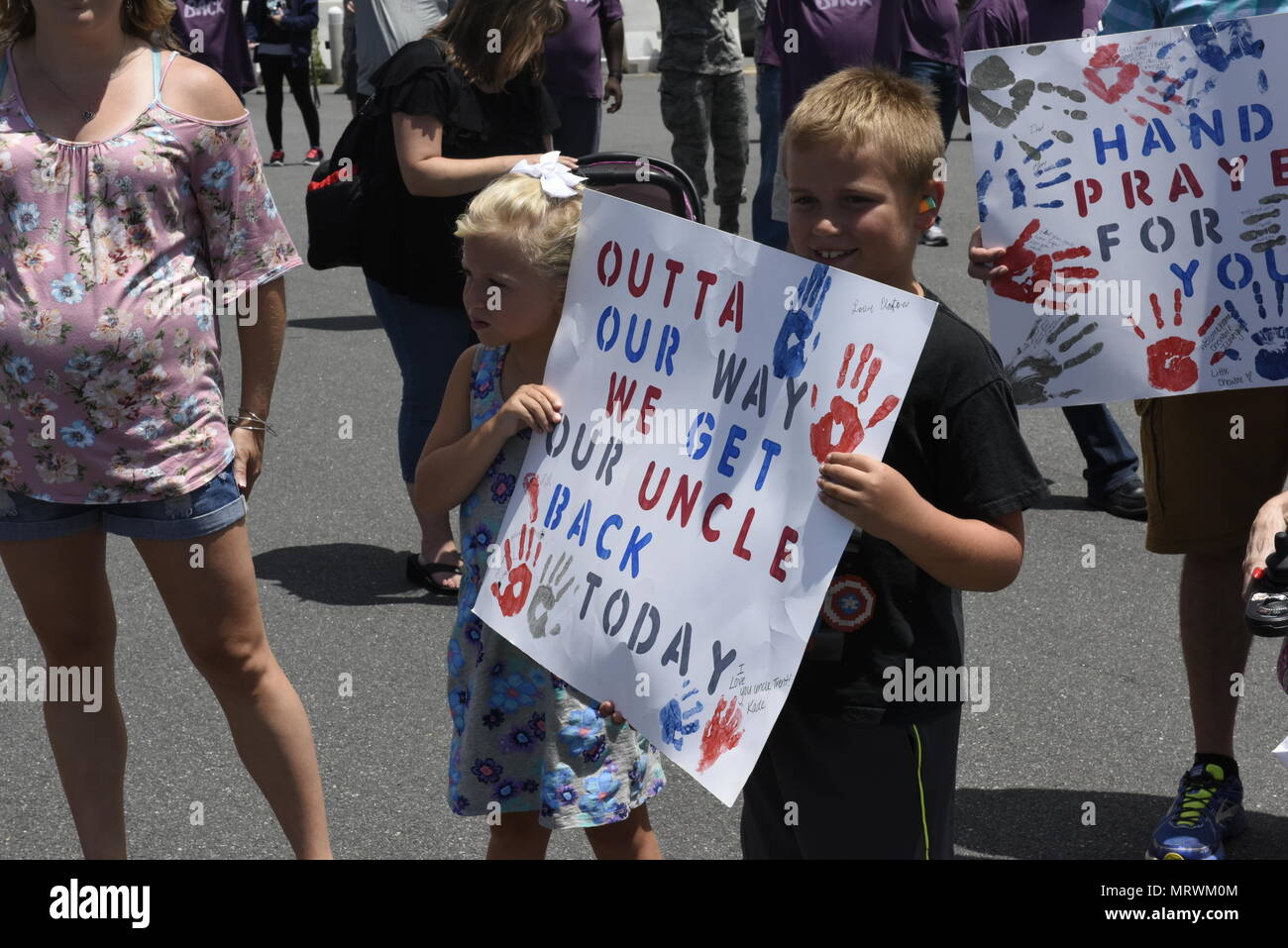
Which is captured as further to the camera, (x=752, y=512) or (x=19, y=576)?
(x=19, y=576)

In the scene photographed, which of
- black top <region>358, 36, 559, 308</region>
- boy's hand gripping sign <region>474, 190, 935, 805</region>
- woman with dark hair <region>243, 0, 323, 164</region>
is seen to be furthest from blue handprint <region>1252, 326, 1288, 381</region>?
woman with dark hair <region>243, 0, 323, 164</region>

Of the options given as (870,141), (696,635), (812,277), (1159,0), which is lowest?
(696,635)

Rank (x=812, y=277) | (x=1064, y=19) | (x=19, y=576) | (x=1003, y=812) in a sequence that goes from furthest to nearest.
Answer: (x=1064, y=19), (x=1003, y=812), (x=19, y=576), (x=812, y=277)

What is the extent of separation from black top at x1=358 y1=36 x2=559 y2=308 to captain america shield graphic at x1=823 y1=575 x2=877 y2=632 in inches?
97.3

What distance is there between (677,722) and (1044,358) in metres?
1.22

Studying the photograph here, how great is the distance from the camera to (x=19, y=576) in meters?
2.85

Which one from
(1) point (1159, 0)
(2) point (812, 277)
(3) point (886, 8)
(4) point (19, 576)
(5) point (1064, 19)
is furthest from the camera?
(3) point (886, 8)

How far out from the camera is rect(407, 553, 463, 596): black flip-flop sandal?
4.84 metres

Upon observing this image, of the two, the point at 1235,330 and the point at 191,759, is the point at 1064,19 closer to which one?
the point at 1235,330

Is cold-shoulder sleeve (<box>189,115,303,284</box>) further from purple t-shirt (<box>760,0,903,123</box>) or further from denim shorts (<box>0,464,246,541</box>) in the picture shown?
purple t-shirt (<box>760,0,903,123</box>)

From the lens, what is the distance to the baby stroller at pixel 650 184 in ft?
9.83

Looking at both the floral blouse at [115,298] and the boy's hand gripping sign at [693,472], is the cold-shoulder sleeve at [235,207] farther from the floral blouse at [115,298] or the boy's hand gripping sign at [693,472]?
the boy's hand gripping sign at [693,472]

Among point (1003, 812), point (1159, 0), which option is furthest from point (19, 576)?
point (1159, 0)

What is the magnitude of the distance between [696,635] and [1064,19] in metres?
4.40
